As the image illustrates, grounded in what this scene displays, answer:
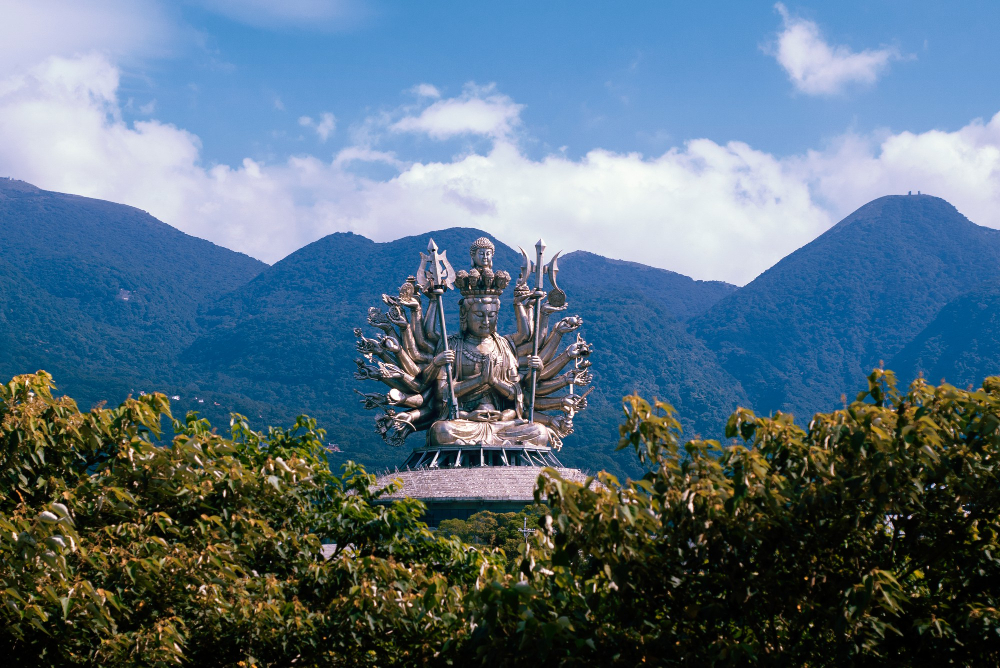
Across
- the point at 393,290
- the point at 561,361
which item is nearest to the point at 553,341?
the point at 561,361

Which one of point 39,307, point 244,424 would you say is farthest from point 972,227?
point 244,424

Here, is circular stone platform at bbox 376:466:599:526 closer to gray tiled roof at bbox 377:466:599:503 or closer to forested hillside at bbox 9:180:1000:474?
gray tiled roof at bbox 377:466:599:503

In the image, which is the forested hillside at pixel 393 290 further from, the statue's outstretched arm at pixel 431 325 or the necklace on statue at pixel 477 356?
the necklace on statue at pixel 477 356

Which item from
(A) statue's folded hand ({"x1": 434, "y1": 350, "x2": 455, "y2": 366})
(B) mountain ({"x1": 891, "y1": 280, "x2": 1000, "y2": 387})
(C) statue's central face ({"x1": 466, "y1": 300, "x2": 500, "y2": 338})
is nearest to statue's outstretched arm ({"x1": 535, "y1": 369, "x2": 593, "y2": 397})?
(C) statue's central face ({"x1": 466, "y1": 300, "x2": 500, "y2": 338})

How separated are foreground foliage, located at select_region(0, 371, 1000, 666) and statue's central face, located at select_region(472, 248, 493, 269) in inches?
691

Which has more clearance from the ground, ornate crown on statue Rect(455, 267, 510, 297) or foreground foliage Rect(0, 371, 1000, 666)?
ornate crown on statue Rect(455, 267, 510, 297)

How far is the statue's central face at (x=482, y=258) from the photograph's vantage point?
30.0 metres

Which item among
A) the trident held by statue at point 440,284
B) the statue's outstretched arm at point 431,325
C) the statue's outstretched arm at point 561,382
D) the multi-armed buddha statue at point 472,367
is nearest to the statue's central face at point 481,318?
the multi-armed buddha statue at point 472,367

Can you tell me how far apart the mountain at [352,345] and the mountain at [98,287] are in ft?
16.5

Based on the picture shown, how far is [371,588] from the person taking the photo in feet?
39.2

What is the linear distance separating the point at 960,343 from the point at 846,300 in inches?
858

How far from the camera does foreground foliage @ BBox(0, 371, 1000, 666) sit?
10422 mm

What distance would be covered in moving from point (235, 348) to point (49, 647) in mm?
104393

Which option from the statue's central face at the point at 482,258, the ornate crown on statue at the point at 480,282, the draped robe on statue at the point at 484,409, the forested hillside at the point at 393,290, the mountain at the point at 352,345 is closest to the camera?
the draped robe on statue at the point at 484,409
